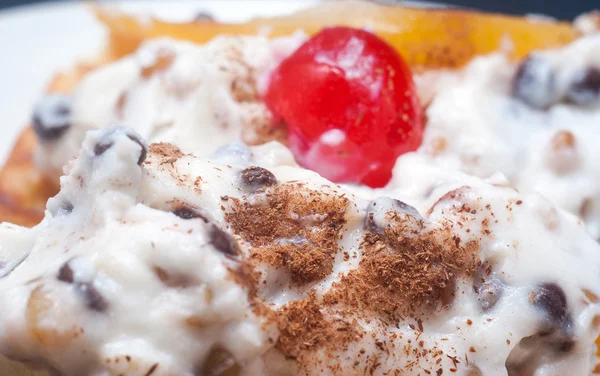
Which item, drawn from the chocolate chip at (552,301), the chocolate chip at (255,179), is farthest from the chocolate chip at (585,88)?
the chocolate chip at (255,179)

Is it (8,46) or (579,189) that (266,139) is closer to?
(579,189)

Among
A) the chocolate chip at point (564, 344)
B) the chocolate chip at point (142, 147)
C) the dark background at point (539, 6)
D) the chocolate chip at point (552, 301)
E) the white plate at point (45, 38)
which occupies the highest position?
the chocolate chip at point (142, 147)

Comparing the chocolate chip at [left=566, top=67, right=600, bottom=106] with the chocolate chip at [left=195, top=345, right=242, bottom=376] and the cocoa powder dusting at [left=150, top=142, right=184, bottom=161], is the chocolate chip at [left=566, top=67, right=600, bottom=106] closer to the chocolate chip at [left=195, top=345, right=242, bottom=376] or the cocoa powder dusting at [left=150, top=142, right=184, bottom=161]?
the cocoa powder dusting at [left=150, top=142, right=184, bottom=161]

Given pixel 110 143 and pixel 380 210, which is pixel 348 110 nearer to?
pixel 380 210

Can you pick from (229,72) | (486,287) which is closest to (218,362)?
(486,287)

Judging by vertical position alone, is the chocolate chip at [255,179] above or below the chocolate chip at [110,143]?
below

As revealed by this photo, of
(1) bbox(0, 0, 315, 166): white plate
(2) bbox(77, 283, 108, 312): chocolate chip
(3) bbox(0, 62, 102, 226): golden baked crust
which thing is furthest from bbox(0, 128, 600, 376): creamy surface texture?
(1) bbox(0, 0, 315, 166): white plate

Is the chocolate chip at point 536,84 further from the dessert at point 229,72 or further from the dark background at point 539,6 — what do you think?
the dark background at point 539,6

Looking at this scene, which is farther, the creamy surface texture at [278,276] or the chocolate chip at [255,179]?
the chocolate chip at [255,179]
